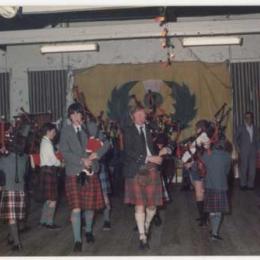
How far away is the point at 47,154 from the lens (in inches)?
306

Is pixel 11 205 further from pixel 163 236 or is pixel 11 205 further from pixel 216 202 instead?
pixel 216 202

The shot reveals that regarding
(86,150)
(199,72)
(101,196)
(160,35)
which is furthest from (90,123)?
(199,72)

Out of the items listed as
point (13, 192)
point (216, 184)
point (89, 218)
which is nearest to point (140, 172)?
point (89, 218)

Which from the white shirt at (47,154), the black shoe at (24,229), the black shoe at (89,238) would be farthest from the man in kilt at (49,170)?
the black shoe at (89,238)

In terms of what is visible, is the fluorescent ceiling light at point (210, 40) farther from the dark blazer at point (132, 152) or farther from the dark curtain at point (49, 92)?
the dark blazer at point (132, 152)

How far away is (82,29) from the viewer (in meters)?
10.4

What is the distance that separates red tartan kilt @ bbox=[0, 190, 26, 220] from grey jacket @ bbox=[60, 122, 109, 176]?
62 cm

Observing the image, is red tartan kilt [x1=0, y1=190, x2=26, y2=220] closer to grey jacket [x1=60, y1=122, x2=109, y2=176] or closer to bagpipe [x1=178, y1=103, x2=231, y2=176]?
grey jacket [x1=60, y1=122, x2=109, y2=176]

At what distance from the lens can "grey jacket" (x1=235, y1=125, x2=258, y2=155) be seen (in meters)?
11.7

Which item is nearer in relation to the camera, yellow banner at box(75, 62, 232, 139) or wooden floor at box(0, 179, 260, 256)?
wooden floor at box(0, 179, 260, 256)

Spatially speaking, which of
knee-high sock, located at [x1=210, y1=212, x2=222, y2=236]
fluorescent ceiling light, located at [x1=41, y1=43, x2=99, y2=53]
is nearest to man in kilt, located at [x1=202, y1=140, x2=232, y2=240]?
knee-high sock, located at [x1=210, y1=212, x2=222, y2=236]

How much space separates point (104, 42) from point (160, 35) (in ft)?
10.7

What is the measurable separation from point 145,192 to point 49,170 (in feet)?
5.91
